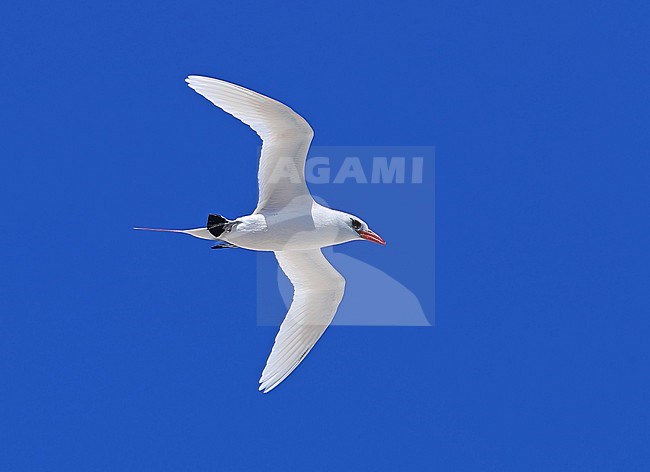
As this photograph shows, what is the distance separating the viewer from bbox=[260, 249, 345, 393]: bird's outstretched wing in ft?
56.5

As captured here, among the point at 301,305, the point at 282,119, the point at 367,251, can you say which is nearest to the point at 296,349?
the point at 301,305

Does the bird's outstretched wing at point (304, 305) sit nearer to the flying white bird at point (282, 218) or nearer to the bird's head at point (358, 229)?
the flying white bird at point (282, 218)

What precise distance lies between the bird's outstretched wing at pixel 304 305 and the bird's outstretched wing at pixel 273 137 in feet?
3.02

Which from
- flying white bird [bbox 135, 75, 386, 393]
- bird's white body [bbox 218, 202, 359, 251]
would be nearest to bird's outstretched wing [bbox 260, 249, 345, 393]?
flying white bird [bbox 135, 75, 386, 393]

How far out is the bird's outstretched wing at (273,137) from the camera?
16.3 metres

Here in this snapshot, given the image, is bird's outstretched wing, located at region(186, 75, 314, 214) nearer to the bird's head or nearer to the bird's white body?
the bird's white body

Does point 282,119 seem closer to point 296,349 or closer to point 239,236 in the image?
point 239,236

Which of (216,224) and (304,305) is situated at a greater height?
(216,224)

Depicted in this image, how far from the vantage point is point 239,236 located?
643 inches

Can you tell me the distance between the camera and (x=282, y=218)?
1658 cm

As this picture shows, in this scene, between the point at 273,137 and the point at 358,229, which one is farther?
the point at 358,229

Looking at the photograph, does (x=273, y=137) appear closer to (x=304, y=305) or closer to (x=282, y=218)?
(x=282, y=218)

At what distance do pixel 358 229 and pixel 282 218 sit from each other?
3.03 feet

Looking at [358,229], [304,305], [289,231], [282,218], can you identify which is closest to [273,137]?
[282,218]
